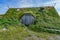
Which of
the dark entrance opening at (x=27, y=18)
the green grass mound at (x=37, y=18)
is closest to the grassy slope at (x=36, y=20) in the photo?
the green grass mound at (x=37, y=18)

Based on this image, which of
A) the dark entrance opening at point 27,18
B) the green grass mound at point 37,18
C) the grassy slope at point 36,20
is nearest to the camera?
the grassy slope at point 36,20

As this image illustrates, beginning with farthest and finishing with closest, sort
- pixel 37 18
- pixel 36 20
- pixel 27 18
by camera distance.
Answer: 1. pixel 27 18
2. pixel 37 18
3. pixel 36 20

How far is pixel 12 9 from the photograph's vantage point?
56.2 feet

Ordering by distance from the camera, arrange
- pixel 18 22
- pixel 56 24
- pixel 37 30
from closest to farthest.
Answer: pixel 37 30 < pixel 56 24 < pixel 18 22

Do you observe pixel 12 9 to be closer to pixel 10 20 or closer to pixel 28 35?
pixel 10 20

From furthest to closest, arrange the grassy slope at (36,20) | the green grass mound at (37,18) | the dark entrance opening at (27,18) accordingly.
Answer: the dark entrance opening at (27,18), the green grass mound at (37,18), the grassy slope at (36,20)

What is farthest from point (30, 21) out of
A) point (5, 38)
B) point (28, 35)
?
point (5, 38)

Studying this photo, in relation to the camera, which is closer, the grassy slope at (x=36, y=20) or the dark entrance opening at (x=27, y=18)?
the grassy slope at (x=36, y=20)

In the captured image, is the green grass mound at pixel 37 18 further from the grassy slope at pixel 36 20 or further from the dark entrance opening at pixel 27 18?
the dark entrance opening at pixel 27 18

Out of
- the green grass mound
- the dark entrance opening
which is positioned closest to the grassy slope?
the green grass mound

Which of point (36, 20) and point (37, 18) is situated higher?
point (37, 18)

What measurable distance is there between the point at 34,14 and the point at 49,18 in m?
1.57

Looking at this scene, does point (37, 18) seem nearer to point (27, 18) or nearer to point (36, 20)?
point (36, 20)

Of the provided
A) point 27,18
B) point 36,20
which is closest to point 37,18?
point 36,20
